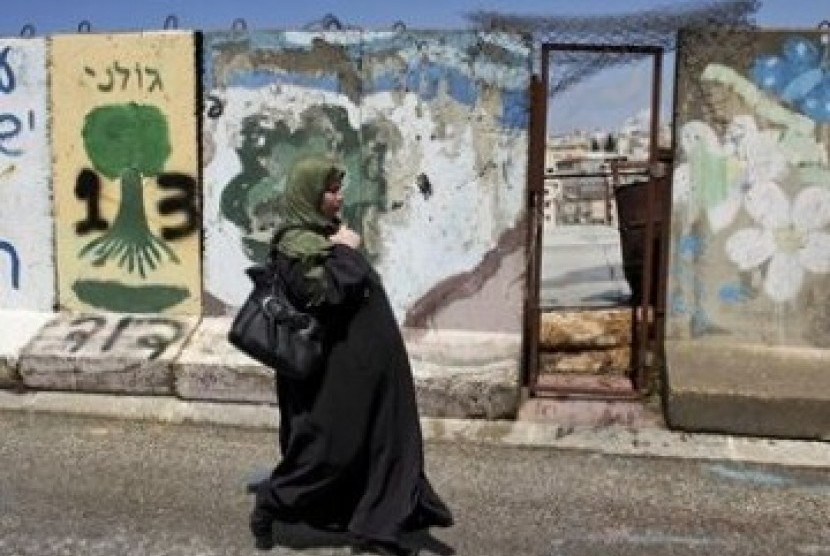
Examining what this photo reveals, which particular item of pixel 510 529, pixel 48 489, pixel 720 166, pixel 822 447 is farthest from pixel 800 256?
pixel 48 489

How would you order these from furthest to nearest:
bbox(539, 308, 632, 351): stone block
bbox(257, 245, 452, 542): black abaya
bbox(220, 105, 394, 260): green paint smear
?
1. bbox(539, 308, 632, 351): stone block
2. bbox(220, 105, 394, 260): green paint smear
3. bbox(257, 245, 452, 542): black abaya

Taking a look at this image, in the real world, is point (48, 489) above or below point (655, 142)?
below

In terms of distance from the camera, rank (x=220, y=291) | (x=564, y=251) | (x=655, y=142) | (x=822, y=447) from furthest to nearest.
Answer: (x=564, y=251), (x=220, y=291), (x=655, y=142), (x=822, y=447)

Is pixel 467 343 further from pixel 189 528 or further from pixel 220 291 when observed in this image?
pixel 189 528

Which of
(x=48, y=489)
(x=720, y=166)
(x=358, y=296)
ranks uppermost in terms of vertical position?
(x=720, y=166)

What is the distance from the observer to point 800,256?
6449 millimetres

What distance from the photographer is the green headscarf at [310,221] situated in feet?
13.6

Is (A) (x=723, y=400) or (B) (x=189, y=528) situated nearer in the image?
(B) (x=189, y=528)

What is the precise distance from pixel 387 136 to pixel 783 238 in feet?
7.56

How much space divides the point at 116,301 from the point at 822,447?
4.22 m

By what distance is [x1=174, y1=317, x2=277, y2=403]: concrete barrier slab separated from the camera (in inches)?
259

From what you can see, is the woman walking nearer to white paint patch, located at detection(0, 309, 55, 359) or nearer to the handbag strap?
the handbag strap

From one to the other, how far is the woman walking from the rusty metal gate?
2.31 meters

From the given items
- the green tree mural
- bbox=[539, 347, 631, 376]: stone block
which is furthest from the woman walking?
the green tree mural
